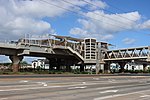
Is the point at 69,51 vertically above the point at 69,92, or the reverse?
the point at 69,51

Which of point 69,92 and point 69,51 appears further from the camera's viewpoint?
point 69,51

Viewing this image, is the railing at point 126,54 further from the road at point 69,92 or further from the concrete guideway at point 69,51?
the road at point 69,92

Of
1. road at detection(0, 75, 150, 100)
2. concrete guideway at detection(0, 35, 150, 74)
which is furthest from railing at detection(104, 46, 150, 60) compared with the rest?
road at detection(0, 75, 150, 100)

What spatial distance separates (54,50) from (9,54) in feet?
47.7

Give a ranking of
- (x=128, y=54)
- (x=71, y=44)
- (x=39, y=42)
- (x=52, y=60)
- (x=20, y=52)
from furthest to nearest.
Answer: (x=52, y=60), (x=128, y=54), (x=71, y=44), (x=39, y=42), (x=20, y=52)

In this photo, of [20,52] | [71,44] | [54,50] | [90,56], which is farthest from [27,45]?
[90,56]

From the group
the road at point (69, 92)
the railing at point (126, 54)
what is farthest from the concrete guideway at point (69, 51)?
the road at point (69, 92)

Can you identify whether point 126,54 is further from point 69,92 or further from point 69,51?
point 69,92

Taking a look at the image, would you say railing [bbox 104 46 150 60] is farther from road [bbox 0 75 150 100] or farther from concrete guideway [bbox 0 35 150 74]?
road [bbox 0 75 150 100]

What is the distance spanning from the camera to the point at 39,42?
80.4 m

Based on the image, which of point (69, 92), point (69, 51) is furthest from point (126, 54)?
point (69, 92)

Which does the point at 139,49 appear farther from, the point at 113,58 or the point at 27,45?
the point at 27,45

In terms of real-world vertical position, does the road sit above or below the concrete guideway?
below

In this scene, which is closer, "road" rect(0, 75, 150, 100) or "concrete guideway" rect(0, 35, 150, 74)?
"road" rect(0, 75, 150, 100)
